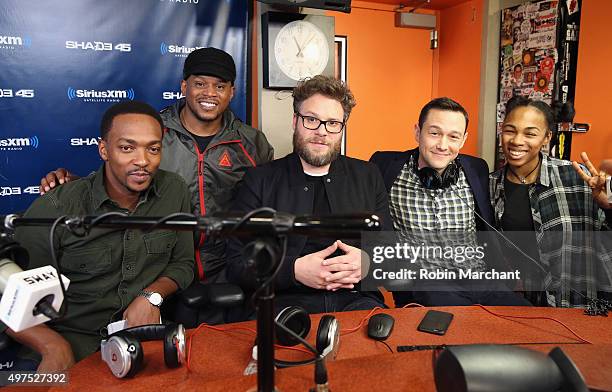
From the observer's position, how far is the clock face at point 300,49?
3244 millimetres

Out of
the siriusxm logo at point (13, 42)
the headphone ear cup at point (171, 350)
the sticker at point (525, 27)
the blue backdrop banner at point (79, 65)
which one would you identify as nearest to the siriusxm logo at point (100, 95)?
the blue backdrop banner at point (79, 65)

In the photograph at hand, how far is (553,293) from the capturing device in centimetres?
222

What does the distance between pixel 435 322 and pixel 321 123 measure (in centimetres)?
105

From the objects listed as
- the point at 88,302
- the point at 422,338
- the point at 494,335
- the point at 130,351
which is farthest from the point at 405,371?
the point at 88,302

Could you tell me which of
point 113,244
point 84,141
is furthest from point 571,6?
point 113,244

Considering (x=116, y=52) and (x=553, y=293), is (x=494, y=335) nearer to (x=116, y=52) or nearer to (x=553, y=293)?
(x=553, y=293)

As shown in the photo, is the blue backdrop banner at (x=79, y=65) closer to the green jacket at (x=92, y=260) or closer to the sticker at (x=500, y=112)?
the green jacket at (x=92, y=260)

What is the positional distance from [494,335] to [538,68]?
377cm

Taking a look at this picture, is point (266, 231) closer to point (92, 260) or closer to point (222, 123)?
point (92, 260)

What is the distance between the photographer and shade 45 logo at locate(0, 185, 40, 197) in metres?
2.82

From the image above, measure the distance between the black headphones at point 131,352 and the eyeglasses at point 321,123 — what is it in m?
1.19

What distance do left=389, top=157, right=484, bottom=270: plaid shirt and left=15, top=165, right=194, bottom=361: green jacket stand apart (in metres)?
1.15

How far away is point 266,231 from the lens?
0.73 meters

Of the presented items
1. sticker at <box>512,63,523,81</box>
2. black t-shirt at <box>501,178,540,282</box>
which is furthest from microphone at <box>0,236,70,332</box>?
sticker at <box>512,63,523,81</box>
